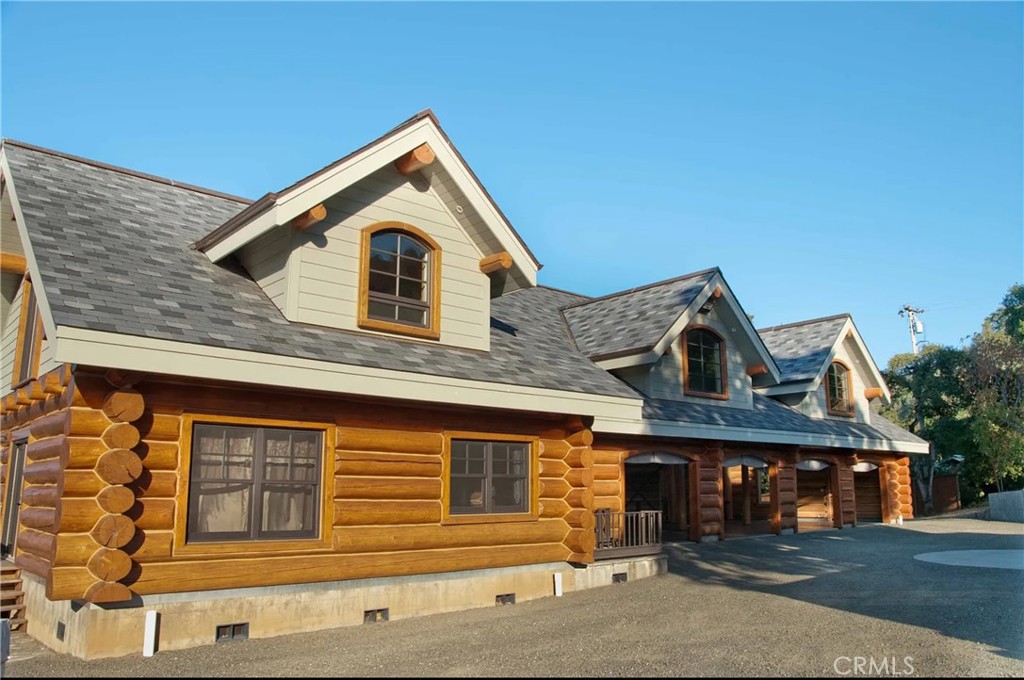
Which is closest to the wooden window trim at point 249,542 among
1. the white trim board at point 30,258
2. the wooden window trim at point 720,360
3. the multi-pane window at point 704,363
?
the white trim board at point 30,258

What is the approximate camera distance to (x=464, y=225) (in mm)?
13125

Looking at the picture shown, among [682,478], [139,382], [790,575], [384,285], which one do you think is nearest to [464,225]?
[384,285]

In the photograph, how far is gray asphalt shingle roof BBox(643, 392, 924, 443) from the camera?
1764 cm

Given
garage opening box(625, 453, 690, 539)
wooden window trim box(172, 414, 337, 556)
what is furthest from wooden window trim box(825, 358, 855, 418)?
wooden window trim box(172, 414, 337, 556)

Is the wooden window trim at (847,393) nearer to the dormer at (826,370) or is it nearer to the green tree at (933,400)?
the dormer at (826,370)

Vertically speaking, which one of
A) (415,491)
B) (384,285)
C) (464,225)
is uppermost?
(464,225)

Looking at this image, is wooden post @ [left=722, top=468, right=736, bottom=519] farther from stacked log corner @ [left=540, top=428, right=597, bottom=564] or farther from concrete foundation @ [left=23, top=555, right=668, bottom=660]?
concrete foundation @ [left=23, top=555, right=668, bottom=660]

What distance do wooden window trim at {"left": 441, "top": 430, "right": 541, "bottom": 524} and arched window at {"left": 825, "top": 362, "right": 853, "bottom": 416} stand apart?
1448 cm

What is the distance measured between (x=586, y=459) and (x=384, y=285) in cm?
431

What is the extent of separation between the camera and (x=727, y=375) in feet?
65.5

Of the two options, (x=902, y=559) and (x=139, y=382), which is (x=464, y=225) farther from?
(x=902, y=559)

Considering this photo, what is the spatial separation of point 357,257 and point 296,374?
8.48 feet

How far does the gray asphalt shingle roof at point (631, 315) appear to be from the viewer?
17922mm

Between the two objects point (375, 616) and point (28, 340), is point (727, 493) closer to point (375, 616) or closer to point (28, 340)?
point (375, 616)
